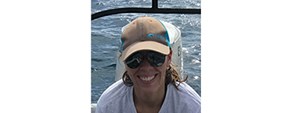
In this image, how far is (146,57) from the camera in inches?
44.8

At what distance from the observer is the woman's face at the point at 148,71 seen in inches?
44.8

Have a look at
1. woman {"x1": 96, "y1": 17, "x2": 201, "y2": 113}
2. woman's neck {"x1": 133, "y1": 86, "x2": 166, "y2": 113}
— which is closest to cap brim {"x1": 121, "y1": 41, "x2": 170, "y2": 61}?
woman {"x1": 96, "y1": 17, "x2": 201, "y2": 113}

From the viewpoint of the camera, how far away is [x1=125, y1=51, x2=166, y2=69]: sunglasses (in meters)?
1.13

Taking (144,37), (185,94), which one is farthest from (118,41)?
(185,94)

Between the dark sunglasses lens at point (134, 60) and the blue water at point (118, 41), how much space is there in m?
0.06

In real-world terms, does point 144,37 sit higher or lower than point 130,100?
higher

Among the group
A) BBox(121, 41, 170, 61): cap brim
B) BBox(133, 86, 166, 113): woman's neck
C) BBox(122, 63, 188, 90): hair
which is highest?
BBox(121, 41, 170, 61): cap brim

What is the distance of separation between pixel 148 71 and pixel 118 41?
0.29 ft

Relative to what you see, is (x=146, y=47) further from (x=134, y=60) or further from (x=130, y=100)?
(x=130, y=100)

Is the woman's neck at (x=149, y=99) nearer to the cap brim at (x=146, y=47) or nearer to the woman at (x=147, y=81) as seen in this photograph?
the woman at (x=147, y=81)

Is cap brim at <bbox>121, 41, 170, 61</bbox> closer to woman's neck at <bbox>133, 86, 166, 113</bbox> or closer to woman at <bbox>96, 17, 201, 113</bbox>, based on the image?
woman at <bbox>96, 17, 201, 113</bbox>
